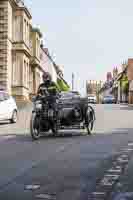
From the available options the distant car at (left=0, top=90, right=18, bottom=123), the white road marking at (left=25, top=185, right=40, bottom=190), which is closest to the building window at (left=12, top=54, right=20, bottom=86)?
the distant car at (left=0, top=90, right=18, bottom=123)

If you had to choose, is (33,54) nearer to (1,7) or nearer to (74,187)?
(1,7)

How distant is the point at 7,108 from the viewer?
22391 millimetres

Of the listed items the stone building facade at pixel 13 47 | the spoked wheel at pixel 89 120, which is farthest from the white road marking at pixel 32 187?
the stone building facade at pixel 13 47

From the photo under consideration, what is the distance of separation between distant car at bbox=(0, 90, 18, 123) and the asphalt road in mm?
8171

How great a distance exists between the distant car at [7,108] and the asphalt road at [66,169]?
8171 millimetres

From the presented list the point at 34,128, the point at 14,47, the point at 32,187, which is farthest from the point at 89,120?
the point at 14,47

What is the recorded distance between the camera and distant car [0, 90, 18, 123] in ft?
72.1

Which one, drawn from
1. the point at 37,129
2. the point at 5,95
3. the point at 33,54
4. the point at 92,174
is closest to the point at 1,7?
the point at 33,54

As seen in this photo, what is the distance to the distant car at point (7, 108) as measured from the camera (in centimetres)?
2196

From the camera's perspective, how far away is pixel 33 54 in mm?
65250

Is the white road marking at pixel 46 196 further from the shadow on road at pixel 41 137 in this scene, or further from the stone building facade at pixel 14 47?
the stone building facade at pixel 14 47

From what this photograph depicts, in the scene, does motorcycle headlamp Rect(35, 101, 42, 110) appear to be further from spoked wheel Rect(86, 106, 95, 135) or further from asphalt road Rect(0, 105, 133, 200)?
spoked wheel Rect(86, 106, 95, 135)

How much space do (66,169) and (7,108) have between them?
14367 millimetres

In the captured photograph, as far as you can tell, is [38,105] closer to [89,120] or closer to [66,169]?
[89,120]
